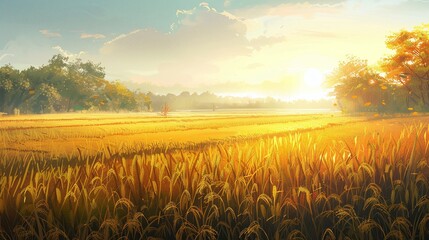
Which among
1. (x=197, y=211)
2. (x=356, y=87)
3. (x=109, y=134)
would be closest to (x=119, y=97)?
(x=356, y=87)

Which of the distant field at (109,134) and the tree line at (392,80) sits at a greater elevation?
the tree line at (392,80)

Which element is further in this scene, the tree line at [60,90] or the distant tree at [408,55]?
the tree line at [60,90]

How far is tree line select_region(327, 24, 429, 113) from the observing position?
102ft

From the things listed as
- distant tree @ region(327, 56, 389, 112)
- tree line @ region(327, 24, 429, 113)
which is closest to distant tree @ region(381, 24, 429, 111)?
tree line @ region(327, 24, 429, 113)

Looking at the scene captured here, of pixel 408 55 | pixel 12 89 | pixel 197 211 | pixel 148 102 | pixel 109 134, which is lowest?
pixel 109 134

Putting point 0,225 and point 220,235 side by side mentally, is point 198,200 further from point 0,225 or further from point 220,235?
point 0,225

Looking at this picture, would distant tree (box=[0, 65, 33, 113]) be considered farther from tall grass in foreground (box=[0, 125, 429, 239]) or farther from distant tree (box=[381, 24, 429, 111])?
tall grass in foreground (box=[0, 125, 429, 239])

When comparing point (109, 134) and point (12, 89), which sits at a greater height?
point (12, 89)

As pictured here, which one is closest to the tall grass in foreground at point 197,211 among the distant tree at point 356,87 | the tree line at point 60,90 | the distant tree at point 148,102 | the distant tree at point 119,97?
the distant tree at point 356,87

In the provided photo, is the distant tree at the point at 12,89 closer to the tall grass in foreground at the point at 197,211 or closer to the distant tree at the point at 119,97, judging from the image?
the distant tree at the point at 119,97

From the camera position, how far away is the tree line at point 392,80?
31.0 metres

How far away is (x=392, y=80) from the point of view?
39.3 meters

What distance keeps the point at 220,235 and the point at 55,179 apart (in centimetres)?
219

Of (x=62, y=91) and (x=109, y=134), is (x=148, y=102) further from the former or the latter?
(x=109, y=134)
